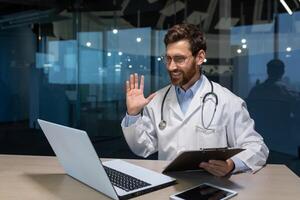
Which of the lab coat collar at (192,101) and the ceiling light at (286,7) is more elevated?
the ceiling light at (286,7)

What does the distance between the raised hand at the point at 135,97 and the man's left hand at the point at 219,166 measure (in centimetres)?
33

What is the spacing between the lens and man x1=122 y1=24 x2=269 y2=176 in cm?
148

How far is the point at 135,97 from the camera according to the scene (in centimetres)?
145

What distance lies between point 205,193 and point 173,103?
58 centimetres

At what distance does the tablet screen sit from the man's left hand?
0.48 ft

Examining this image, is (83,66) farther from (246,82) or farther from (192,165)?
(192,165)

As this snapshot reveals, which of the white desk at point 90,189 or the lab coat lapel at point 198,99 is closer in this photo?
the white desk at point 90,189

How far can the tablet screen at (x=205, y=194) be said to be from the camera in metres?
1.03

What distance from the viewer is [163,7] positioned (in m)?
4.29

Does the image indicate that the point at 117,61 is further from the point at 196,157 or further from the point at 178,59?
the point at 196,157

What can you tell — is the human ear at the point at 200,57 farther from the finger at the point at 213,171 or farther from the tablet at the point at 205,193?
the tablet at the point at 205,193

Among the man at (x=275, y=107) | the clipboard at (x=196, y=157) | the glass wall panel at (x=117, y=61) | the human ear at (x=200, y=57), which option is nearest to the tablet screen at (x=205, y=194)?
the clipboard at (x=196, y=157)

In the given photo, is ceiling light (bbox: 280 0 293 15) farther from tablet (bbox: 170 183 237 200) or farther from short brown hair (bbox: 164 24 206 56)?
tablet (bbox: 170 183 237 200)

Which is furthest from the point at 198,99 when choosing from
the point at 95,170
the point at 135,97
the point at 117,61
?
the point at 117,61
